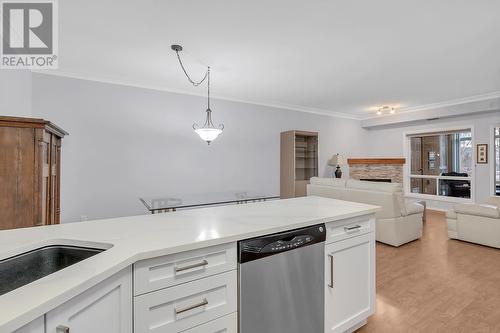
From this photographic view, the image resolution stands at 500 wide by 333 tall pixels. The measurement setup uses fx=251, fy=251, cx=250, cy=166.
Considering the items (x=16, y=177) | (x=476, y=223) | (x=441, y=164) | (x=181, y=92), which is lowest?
(x=476, y=223)

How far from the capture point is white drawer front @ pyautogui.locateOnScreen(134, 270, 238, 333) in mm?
1030

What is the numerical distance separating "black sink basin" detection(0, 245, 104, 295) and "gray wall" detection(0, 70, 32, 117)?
2296 mm

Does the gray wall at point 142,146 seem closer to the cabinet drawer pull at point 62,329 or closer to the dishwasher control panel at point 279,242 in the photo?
the dishwasher control panel at point 279,242

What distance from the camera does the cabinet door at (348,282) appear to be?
1.61 meters

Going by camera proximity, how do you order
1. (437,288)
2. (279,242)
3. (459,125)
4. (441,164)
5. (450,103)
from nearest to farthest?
1. (279,242)
2. (437,288)
3. (450,103)
4. (459,125)
5. (441,164)

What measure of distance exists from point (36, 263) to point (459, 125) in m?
7.28

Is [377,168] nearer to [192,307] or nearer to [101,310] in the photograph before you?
[192,307]

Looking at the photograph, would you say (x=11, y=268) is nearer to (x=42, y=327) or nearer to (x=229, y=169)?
(x=42, y=327)

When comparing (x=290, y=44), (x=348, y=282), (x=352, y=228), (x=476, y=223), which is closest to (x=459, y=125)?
(x=476, y=223)

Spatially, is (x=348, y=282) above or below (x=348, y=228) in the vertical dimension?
below

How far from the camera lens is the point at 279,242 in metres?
1.38

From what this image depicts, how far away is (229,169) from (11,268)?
402 cm

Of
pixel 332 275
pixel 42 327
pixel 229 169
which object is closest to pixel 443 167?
pixel 229 169

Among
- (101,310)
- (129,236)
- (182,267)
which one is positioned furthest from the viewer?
(129,236)
